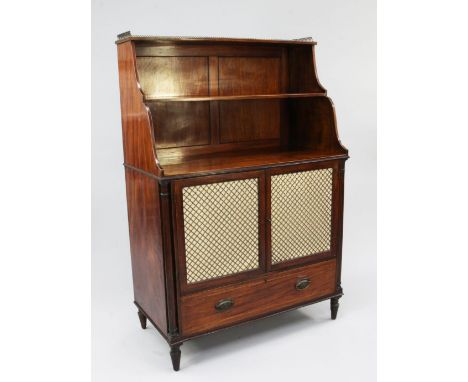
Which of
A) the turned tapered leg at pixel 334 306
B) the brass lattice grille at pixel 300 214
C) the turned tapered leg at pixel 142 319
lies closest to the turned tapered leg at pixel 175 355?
the turned tapered leg at pixel 142 319

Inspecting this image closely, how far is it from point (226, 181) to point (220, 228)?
24 cm

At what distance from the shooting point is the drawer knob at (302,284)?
3.00 metres

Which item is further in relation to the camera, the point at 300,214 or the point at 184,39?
the point at 300,214

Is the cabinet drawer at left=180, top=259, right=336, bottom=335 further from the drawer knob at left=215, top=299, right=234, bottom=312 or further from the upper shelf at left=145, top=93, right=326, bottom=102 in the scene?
the upper shelf at left=145, top=93, right=326, bottom=102

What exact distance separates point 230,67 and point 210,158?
1.84 feet

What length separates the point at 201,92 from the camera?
3062 mm

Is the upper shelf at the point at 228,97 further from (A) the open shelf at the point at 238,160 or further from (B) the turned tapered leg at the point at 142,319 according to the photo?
(B) the turned tapered leg at the point at 142,319

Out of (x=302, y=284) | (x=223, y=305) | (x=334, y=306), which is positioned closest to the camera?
(x=223, y=305)

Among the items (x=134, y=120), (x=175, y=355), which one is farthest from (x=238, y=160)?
(x=175, y=355)

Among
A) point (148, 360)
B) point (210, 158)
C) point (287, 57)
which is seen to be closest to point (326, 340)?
point (148, 360)

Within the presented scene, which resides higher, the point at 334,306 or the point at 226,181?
the point at 226,181

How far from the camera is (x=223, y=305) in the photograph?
276 cm

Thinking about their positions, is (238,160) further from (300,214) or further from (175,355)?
(175,355)

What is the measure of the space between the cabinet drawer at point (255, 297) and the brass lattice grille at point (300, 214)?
0.12 meters
